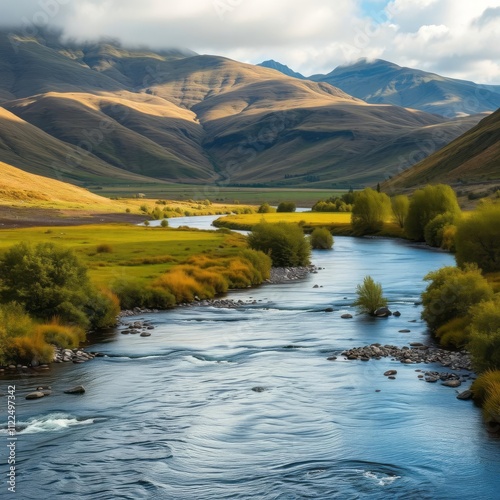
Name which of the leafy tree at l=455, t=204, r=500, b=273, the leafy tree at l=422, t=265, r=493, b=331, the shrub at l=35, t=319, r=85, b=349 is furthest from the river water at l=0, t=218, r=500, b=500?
the leafy tree at l=455, t=204, r=500, b=273

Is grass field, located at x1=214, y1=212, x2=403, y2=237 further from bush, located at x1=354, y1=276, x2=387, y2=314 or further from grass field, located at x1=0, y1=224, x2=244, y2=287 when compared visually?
bush, located at x1=354, y1=276, x2=387, y2=314

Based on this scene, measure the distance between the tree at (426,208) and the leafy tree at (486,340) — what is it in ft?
281

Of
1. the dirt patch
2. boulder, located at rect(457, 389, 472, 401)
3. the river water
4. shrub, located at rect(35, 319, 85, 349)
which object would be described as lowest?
the river water

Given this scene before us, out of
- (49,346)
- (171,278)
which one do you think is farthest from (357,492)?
(171,278)

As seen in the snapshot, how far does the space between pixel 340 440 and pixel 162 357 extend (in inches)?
608

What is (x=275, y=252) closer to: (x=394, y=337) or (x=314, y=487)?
(x=394, y=337)

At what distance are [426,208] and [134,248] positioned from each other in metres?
56.5

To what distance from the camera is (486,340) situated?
33812 mm

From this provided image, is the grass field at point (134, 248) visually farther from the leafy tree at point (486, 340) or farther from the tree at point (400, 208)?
the tree at point (400, 208)

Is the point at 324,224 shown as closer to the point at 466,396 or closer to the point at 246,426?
the point at 466,396

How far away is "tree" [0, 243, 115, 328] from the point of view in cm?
4581

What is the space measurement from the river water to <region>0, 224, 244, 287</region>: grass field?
19038mm

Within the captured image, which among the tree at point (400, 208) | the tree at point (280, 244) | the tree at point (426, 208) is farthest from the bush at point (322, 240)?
the tree at point (400, 208)

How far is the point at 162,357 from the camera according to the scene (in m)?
40.6
